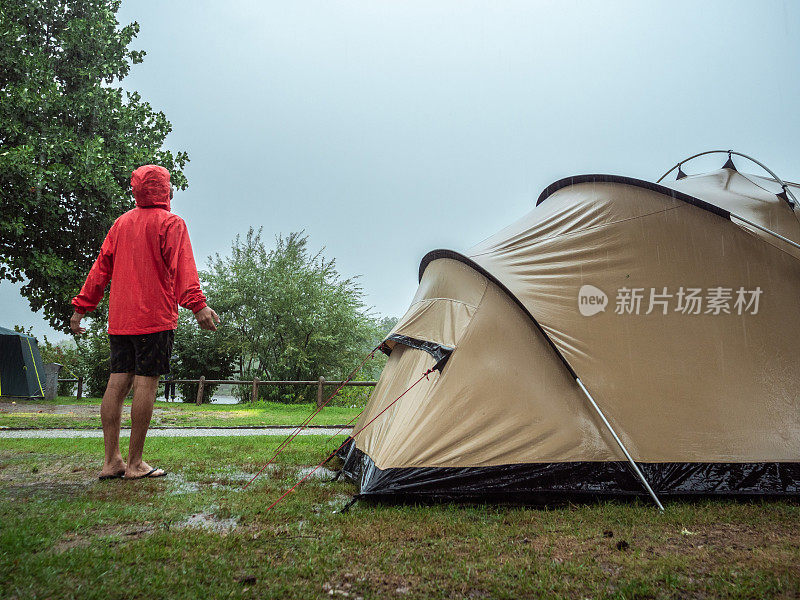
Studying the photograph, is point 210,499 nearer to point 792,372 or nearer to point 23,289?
point 792,372

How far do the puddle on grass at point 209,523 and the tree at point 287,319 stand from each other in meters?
16.5

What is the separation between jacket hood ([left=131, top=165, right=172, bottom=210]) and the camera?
372 centimetres

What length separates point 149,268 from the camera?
3574mm

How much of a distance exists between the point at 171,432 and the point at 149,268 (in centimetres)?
462

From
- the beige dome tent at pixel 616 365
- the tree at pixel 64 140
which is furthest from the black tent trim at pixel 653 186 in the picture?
the tree at pixel 64 140

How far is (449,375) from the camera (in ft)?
11.6

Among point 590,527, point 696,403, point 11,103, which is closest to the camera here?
point 590,527

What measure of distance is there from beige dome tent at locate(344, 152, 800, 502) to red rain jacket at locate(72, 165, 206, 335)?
157 cm

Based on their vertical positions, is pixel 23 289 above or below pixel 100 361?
above

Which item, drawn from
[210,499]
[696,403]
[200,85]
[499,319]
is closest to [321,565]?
[210,499]

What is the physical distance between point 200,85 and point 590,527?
138 feet

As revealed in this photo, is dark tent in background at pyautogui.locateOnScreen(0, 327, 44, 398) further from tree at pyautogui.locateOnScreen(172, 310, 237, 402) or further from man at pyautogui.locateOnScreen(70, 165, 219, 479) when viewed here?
man at pyautogui.locateOnScreen(70, 165, 219, 479)

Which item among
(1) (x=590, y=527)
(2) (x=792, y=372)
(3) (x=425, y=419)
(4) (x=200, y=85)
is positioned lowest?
(1) (x=590, y=527)

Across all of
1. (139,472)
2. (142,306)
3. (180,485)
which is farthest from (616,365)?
(139,472)
